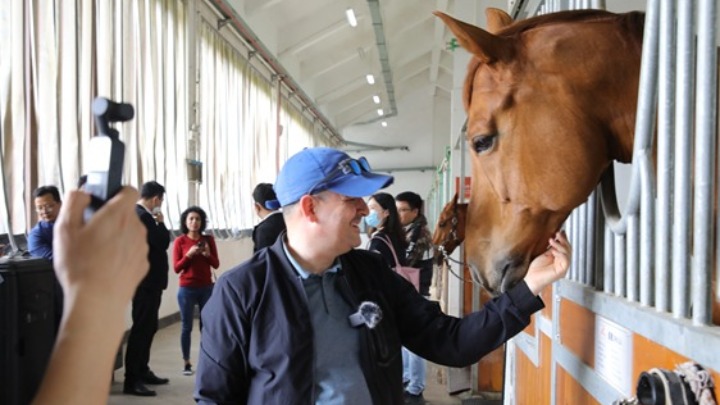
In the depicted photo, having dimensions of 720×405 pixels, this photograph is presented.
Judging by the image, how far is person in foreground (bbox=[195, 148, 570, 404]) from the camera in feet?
4.29

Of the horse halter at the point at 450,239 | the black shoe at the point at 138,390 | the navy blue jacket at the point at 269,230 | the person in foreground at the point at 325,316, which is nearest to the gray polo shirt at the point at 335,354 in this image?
the person in foreground at the point at 325,316

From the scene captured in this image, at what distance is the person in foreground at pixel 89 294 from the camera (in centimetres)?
56

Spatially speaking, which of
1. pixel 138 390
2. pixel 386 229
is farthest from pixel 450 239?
pixel 138 390

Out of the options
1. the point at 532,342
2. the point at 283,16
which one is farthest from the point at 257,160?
the point at 532,342

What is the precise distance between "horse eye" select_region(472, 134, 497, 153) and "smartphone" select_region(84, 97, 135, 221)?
0.79m

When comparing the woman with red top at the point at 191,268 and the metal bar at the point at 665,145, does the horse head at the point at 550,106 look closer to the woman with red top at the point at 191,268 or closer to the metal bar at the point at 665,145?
the metal bar at the point at 665,145

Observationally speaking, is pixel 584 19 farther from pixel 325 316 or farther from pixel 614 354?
pixel 325 316

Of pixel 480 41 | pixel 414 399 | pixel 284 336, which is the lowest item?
pixel 414 399

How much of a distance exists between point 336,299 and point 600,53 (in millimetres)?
822

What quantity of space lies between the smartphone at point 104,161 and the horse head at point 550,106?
72 cm

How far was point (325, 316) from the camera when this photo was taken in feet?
4.55

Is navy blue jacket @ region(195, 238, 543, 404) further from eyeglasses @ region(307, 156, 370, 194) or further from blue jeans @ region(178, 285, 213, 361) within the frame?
blue jeans @ region(178, 285, 213, 361)

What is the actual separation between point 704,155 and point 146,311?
410 cm

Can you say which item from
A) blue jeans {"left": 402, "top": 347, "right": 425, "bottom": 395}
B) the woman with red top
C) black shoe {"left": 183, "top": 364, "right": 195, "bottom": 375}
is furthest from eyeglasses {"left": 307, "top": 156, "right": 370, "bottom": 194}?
black shoe {"left": 183, "top": 364, "right": 195, "bottom": 375}
